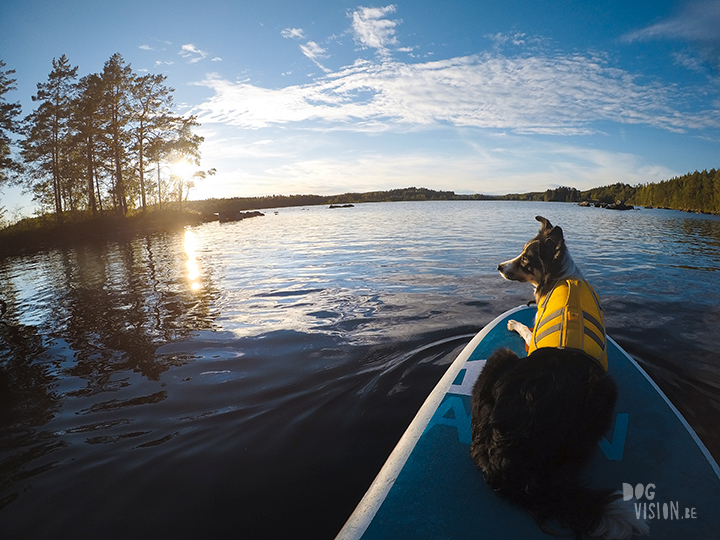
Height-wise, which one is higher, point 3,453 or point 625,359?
point 625,359

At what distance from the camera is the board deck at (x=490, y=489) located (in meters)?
2.02

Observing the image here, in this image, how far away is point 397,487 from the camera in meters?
2.33

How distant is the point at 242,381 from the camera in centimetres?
516

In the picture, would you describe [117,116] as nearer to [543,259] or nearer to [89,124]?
[89,124]

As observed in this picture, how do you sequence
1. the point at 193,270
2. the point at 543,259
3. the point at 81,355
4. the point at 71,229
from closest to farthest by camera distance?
the point at 543,259 < the point at 81,355 < the point at 193,270 < the point at 71,229

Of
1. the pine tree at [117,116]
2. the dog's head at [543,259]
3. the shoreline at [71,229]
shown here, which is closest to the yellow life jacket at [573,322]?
the dog's head at [543,259]

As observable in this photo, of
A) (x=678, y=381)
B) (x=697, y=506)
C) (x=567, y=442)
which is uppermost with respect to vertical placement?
(x=567, y=442)

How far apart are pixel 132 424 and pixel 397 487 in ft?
11.4

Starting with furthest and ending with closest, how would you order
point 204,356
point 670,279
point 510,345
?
point 670,279
point 204,356
point 510,345

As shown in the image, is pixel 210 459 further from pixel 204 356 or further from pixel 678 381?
pixel 678 381

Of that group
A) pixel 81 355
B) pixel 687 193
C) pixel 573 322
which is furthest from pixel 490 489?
pixel 687 193

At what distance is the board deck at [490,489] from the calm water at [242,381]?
83cm

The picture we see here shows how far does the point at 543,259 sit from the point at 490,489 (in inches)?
115

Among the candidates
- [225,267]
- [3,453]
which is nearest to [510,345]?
[3,453]
